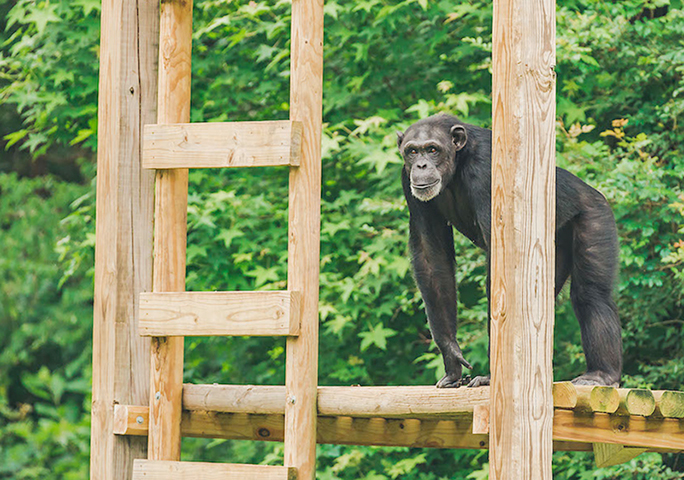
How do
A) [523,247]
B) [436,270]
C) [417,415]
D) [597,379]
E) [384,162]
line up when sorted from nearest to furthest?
[523,247], [417,415], [597,379], [436,270], [384,162]

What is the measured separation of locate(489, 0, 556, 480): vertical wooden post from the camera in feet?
14.0

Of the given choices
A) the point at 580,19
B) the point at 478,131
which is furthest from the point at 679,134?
the point at 478,131

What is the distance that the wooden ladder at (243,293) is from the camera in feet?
16.2

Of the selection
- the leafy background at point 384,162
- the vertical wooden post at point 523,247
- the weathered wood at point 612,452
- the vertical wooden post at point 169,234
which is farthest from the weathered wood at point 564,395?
the leafy background at point 384,162

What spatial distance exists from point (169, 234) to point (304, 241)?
29.9 inches

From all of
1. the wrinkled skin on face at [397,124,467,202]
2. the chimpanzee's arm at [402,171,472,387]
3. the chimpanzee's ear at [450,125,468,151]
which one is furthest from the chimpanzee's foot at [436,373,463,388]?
the chimpanzee's ear at [450,125,468,151]

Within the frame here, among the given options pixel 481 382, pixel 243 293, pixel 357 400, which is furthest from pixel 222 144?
pixel 481 382

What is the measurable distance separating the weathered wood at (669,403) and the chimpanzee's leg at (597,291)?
0.63m

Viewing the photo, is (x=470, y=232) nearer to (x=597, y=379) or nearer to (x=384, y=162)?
(x=597, y=379)

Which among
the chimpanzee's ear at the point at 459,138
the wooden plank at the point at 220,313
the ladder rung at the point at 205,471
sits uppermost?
the chimpanzee's ear at the point at 459,138

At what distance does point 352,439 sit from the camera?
228 inches

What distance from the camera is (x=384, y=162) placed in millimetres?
8172

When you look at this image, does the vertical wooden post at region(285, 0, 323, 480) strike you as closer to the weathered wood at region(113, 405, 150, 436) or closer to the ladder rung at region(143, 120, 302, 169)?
the ladder rung at region(143, 120, 302, 169)

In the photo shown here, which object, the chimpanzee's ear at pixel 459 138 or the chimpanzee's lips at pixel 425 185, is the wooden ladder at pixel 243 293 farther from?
the chimpanzee's ear at pixel 459 138
